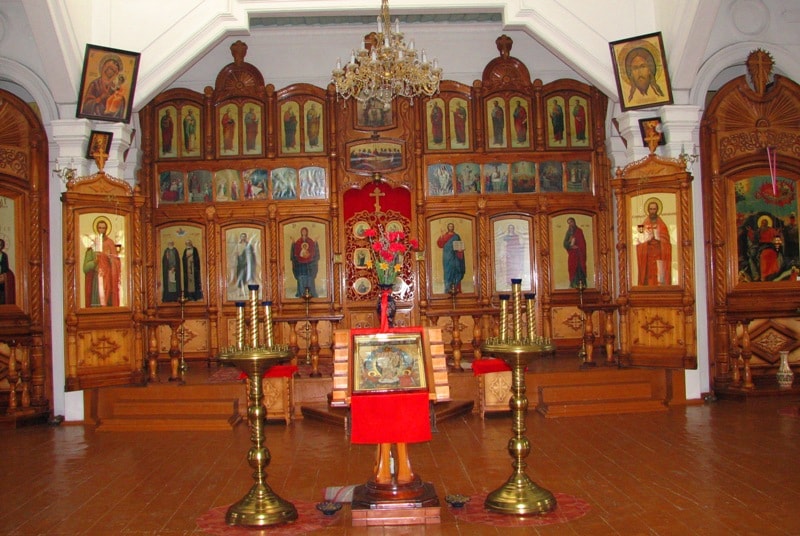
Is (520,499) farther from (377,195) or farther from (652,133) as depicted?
(377,195)

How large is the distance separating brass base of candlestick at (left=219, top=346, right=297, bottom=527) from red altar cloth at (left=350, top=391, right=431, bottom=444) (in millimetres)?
574

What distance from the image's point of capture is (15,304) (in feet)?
31.0

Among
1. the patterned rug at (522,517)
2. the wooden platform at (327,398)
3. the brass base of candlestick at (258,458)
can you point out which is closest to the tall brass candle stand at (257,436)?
the brass base of candlestick at (258,458)

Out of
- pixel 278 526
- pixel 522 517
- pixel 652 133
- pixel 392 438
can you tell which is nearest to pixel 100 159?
pixel 278 526

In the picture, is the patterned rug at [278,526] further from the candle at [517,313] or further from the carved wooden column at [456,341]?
the carved wooden column at [456,341]

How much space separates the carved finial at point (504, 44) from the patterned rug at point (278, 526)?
8.24 m

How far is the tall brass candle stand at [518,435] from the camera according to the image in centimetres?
481

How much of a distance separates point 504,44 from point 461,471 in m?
7.38

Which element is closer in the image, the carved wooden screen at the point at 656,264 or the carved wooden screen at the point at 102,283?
the carved wooden screen at the point at 102,283

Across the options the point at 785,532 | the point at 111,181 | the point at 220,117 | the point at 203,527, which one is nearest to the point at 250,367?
the point at 203,527

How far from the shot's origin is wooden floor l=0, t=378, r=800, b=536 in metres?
4.78

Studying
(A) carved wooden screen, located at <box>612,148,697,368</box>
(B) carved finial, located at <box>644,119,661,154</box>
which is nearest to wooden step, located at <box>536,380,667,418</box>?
(A) carved wooden screen, located at <box>612,148,697,368</box>

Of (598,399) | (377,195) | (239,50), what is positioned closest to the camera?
(598,399)

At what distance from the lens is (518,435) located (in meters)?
4.97
